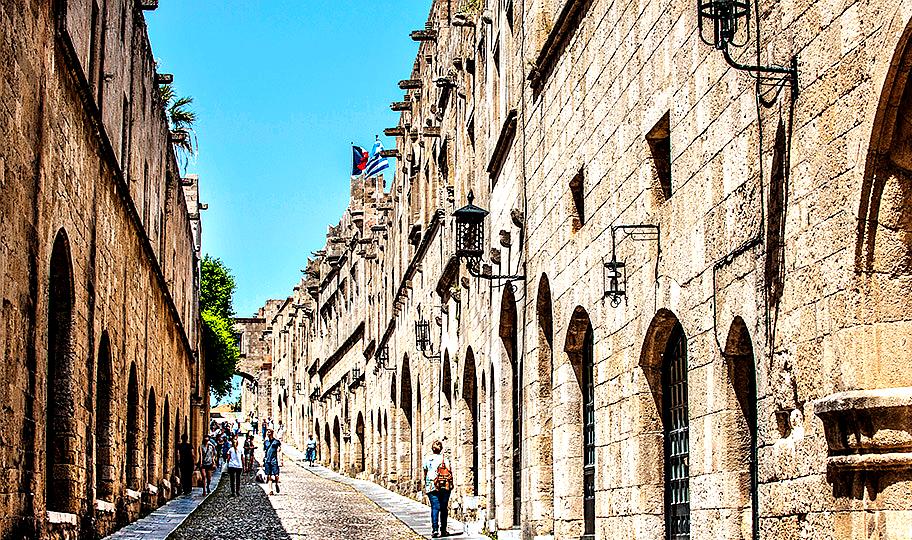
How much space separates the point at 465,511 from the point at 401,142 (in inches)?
685

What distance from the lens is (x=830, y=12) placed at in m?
7.82

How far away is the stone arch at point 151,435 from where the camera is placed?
81.0 ft

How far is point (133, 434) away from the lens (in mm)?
22031

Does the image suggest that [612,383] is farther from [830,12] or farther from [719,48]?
[830,12]

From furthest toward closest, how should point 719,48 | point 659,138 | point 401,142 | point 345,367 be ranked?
point 345,367
point 401,142
point 659,138
point 719,48

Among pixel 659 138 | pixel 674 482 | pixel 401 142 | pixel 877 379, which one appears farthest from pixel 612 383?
pixel 401 142

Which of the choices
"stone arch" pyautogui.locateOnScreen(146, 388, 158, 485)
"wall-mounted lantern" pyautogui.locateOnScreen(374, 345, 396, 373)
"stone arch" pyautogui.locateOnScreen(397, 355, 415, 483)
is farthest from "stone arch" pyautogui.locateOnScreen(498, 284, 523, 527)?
"wall-mounted lantern" pyautogui.locateOnScreen(374, 345, 396, 373)

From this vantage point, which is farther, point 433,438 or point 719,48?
point 433,438

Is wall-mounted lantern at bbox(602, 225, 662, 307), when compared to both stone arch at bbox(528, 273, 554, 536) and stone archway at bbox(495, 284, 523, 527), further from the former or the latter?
stone archway at bbox(495, 284, 523, 527)

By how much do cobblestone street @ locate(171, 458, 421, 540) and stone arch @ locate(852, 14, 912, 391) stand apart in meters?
12.9

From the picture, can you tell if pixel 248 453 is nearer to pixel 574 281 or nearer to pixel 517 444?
pixel 517 444

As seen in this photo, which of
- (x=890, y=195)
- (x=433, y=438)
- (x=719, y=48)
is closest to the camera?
(x=890, y=195)

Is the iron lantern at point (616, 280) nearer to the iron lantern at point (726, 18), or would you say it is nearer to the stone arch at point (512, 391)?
the iron lantern at point (726, 18)

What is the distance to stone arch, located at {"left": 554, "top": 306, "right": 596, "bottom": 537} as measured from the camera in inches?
590
